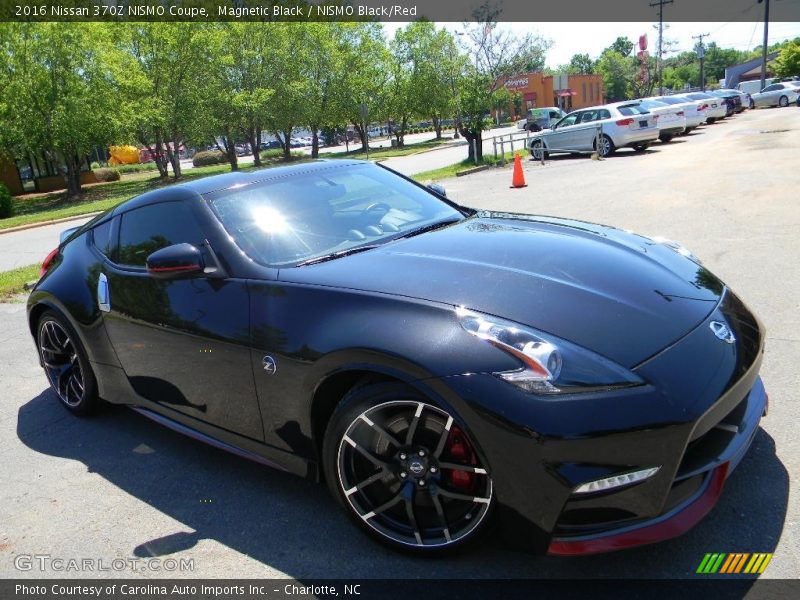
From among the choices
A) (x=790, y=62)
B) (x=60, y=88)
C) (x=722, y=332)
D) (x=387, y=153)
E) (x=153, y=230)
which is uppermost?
(x=60, y=88)

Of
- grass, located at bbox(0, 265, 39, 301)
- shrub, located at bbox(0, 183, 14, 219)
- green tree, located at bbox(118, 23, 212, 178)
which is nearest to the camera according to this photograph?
grass, located at bbox(0, 265, 39, 301)

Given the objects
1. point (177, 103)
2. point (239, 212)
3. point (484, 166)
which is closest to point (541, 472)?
point (239, 212)

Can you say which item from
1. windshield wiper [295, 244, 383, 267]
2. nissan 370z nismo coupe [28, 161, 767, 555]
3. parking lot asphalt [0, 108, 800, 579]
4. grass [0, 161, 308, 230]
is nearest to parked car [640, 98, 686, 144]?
grass [0, 161, 308, 230]

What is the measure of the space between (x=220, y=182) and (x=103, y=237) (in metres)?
1.02

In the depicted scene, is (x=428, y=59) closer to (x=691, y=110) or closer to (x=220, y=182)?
(x=691, y=110)

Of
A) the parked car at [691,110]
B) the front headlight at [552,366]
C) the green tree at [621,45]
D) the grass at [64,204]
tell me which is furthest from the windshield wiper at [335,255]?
the green tree at [621,45]

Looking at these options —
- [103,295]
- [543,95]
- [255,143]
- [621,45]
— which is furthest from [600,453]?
[621,45]

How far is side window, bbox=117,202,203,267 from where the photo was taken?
11.5 ft

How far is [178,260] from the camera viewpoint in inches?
123

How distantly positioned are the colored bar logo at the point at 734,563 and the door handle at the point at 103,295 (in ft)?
10.9

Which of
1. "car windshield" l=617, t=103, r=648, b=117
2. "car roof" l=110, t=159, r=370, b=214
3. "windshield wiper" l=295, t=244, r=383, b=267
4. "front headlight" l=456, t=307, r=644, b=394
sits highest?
"car roof" l=110, t=159, r=370, b=214

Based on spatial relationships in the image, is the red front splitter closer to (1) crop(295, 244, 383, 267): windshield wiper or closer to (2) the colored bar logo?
(2) the colored bar logo

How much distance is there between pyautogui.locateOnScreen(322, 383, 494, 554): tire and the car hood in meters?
0.46

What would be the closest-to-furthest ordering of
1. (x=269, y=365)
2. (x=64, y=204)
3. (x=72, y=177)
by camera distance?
(x=269, y=365), (x=64, y=204), (x=72, y=177)
